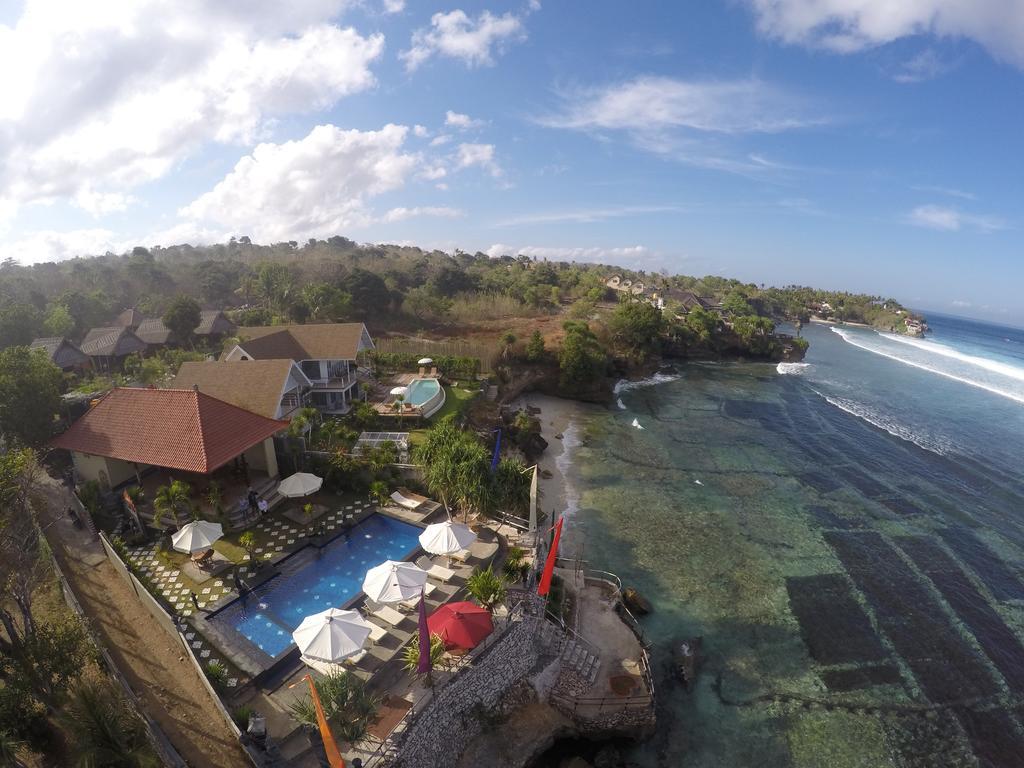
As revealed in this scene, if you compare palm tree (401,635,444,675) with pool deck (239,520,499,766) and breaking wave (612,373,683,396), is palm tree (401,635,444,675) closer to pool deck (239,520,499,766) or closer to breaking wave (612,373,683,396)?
pool deck (239,520,499,766)

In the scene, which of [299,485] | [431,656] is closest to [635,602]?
[431,656]

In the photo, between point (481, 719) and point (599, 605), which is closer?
point (481, 719)

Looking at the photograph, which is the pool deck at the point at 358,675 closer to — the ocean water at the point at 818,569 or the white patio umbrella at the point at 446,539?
the white patio umbrella at the point at 446,539

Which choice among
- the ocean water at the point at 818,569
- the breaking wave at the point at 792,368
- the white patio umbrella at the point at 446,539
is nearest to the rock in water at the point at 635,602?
the ocean water at the point at 818,569

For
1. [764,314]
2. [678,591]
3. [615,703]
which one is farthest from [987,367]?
[615,703]

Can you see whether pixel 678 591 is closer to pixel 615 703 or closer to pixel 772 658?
pixel 772 658

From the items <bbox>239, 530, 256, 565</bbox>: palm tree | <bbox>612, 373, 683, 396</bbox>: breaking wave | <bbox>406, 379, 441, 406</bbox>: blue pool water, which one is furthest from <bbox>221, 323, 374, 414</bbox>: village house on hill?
<bbox>612, 373, 683, 396</bbox>: breaking wave
